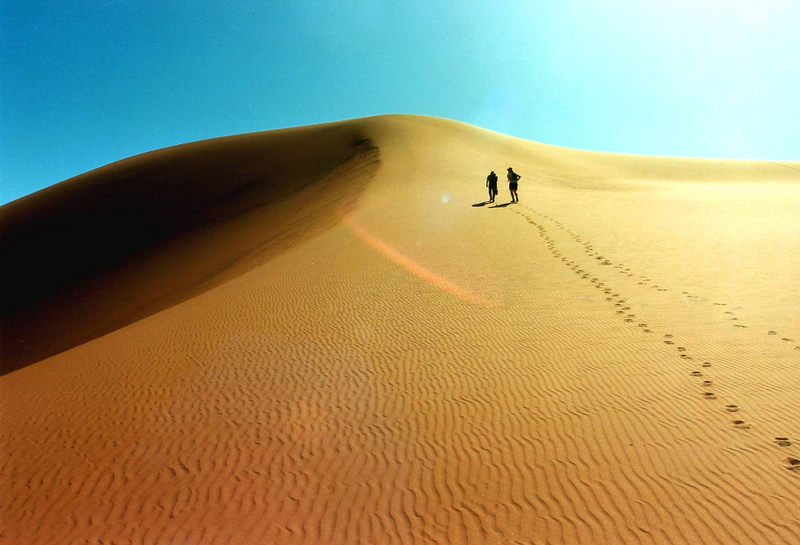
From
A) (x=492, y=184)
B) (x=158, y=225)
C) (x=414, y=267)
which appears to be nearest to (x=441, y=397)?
(x=414, y=267)

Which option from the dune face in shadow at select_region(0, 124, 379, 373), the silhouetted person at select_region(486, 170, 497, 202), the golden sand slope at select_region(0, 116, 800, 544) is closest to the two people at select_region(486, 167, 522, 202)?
the silhouetted person at select_region(486, 170, 497, 202)

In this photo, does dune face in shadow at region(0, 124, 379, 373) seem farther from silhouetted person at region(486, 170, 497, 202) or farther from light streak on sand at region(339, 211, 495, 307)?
silhouetted person at region(486, 170, 497, 202)

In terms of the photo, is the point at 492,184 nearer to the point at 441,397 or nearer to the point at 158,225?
the point at 441,397

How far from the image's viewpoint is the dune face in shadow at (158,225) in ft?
66.9

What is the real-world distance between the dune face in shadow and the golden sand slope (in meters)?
1.22

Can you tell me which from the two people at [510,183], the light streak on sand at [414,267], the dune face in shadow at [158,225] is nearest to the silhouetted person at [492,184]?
the two people at [510,183]

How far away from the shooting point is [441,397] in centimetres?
695

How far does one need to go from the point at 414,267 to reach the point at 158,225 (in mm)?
25551

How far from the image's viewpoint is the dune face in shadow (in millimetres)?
20406

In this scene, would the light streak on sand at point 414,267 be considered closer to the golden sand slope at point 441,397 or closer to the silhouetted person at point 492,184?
the golden sand slope at point 441,397

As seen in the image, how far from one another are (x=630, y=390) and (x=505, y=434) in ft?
6.51

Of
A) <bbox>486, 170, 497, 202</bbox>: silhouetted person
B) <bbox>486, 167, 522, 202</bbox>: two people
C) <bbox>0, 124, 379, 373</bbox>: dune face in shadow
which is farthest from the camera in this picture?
<bbox>486, 170, 497, 202</bbox>: silhouetted person

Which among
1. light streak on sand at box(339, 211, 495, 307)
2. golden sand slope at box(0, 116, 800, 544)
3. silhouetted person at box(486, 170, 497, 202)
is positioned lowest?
golden sand slope at box(0, 116, 800, 544)

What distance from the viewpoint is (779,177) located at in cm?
4197
